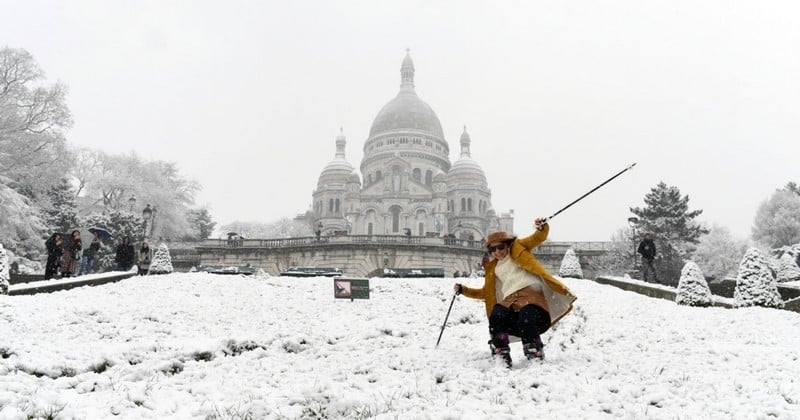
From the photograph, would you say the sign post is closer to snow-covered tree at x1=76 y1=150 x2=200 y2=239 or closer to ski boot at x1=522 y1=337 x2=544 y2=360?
ski boot at x1=522 y1=337 x2=544 y2=360

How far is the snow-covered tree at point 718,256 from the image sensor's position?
45531 mm

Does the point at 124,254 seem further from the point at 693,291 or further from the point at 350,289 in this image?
the point at 693,291

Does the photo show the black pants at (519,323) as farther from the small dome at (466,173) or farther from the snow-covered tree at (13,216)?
the small dome at (466,173)

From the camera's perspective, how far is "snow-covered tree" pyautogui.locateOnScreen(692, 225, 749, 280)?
45.5 metres

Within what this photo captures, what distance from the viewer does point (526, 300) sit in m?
6.51

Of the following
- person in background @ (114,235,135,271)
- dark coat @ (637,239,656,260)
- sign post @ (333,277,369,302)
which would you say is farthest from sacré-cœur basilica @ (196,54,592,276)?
person in background @ (114,235,135,271)

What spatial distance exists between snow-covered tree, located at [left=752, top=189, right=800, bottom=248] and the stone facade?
27.1 meters

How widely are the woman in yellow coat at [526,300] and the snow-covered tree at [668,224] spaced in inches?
1250

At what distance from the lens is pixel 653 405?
523cm

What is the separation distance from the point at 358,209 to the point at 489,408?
6266cm

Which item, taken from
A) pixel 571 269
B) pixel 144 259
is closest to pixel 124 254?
pixel 144 259

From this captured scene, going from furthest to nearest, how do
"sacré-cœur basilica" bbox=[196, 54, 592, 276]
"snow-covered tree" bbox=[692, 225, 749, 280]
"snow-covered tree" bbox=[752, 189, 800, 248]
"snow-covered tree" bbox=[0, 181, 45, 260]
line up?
"snow-covered tree" bbox=[752, 189, 800, 248] → "snow-covered tree" bbox=[692, 225, 749, 280] → "sacré-cœur basilica" bbox=[196, 54, 592, 276] → "snow-covered tree" bbox=[0, 181, 45, 260]

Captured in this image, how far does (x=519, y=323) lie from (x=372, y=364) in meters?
1.86

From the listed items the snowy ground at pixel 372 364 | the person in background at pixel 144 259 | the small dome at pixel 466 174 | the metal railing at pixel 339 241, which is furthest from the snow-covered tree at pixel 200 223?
the snowy ground at pixel 372 364
